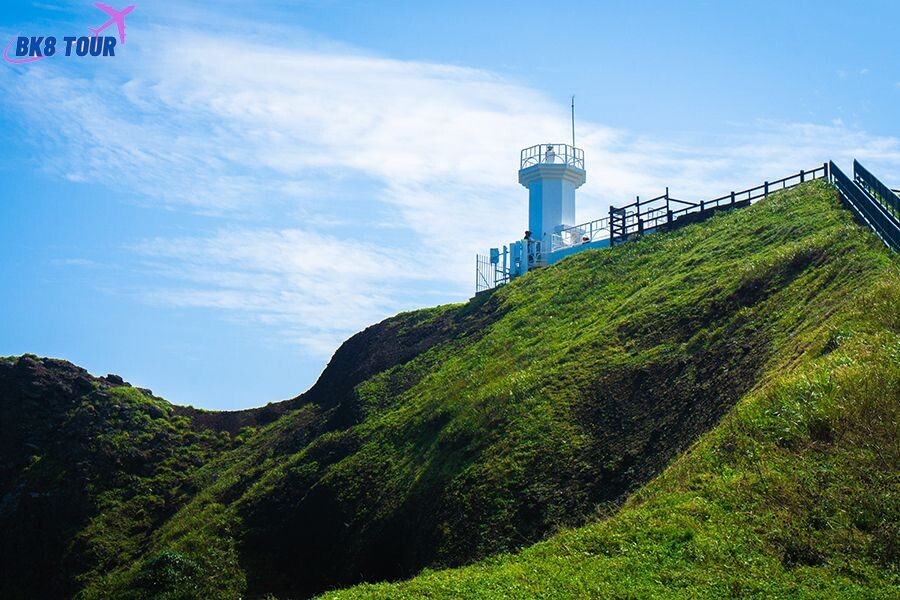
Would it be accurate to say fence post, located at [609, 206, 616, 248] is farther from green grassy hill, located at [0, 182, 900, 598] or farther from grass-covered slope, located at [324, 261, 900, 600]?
grass-covered slope, located at [324, 261, 900, 600]

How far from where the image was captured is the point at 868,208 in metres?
28.4

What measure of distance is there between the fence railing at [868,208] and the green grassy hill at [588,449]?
0.52 metres

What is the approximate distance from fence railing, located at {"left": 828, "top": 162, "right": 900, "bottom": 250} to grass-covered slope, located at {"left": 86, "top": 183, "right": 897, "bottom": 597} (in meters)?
0.50

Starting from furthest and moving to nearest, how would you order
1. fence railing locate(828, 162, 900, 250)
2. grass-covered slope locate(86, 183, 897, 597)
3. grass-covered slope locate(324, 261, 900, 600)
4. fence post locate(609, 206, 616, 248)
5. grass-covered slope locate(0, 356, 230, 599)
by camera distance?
fence post locate(609, 206, 616, 248)
grass-covered slope locate(0, 356, 230, 599)
fence railing locate(828, 162, 900, 250)
grass-covered slope locate(86, 183, 897, 597)
grass-covered slope locate(324, 261, 900, 600)

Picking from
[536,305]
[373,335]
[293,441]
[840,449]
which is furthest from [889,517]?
[373,335]

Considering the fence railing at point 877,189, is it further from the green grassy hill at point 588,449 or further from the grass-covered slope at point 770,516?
the grass-covered slope at point 770,516

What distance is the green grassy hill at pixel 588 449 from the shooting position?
15.8 meters

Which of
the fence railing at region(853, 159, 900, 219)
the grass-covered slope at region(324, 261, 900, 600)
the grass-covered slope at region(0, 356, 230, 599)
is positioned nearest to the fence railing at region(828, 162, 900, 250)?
the fence railing at region(853, 159, 900, 219)

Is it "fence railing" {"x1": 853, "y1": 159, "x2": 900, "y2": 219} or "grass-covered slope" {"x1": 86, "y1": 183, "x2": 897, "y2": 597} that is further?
"fence railing" {"x1": 853, "y1": 159, "x2": 900, "y2": 219}

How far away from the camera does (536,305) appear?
3922 centimetres

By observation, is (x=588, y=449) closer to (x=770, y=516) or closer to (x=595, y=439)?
(x=595, y=439)

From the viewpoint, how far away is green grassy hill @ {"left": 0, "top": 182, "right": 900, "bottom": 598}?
51.7 feet

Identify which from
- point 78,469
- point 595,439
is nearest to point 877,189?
point 595,439

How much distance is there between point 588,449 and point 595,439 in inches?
17.7
